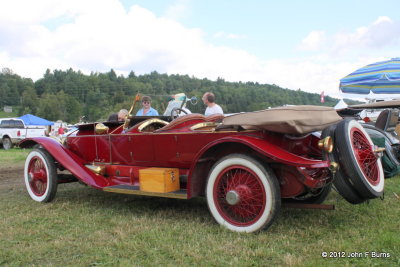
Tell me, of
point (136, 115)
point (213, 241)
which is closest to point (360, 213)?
point (213, 241)

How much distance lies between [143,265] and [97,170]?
2219 mm

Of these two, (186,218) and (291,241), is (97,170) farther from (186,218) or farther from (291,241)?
(291,241)

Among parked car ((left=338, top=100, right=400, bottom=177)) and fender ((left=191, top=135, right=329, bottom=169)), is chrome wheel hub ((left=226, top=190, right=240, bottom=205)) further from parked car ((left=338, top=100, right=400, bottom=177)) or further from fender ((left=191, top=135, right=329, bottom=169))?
parked car ((left=338, top=100, right=400, bottom=177))

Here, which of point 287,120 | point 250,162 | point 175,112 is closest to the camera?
point 287,120

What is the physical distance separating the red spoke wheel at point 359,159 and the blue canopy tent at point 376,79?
19.1 feet

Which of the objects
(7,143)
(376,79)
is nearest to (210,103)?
(376,79)

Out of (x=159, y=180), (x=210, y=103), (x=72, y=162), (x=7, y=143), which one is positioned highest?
(x=210, y=103)

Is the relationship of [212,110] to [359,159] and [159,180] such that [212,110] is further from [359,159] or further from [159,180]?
[359,159]

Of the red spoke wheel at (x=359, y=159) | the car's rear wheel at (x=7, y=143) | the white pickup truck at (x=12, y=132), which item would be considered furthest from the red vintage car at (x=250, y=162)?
the car's rear wheel at (x=7, y=143)

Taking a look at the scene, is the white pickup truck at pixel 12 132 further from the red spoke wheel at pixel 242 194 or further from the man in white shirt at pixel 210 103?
the red spoke wheel at pixel 242 194

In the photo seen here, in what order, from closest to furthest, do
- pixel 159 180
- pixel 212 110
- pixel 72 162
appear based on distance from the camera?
1. pixel 159 180
2. pixel 72 162
3. pixel 212 110

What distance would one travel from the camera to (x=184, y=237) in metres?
2.88

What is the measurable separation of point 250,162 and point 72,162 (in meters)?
2.49

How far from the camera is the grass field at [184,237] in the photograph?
2416mm
